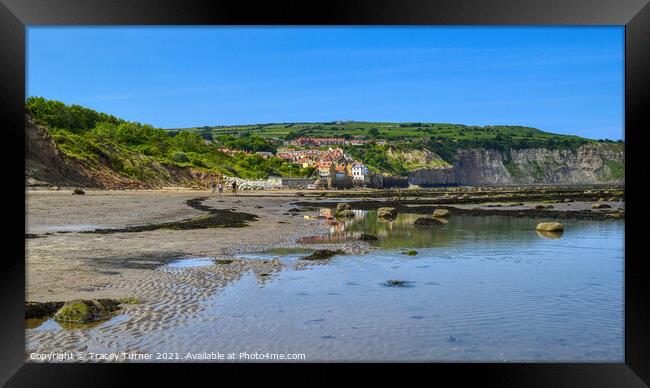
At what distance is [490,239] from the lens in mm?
17547

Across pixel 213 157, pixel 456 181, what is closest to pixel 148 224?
pixel 213 157

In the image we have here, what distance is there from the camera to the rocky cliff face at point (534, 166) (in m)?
113

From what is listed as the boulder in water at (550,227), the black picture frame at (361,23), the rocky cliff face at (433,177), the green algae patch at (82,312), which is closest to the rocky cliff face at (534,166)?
the rocky cliff face at (433,177)

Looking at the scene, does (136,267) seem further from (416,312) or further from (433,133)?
(433,133)

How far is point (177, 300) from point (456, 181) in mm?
115324

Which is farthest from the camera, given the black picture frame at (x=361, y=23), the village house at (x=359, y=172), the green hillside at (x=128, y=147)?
the village house at (x=359, y=172)

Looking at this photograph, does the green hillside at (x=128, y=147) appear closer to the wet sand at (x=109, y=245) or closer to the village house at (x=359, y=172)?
the village house at (x=359, y=172)

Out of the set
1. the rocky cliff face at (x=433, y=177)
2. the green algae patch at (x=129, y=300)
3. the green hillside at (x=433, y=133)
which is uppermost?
the green hillside at (x=433, y=133)

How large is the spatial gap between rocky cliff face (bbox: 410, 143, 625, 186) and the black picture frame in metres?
107

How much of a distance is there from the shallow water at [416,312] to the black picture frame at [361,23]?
85 centimetres

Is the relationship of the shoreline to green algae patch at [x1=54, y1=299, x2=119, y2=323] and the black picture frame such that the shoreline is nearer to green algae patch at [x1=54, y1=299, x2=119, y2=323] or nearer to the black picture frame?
green algae patch at [x1=54, y1=299, x2=119, y2=323]

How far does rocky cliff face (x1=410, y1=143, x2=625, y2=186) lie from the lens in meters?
113

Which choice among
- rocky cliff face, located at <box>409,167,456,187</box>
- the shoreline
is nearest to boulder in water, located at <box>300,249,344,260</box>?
the shoreline

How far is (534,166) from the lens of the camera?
378ft
